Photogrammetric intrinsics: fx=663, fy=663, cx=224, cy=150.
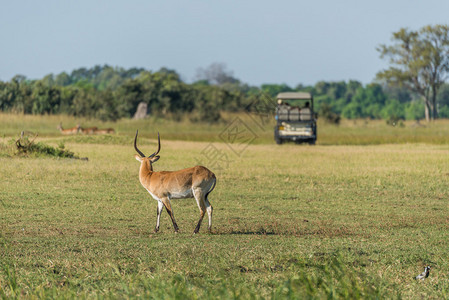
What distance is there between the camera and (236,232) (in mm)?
9625

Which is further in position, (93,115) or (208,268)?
(93,115)

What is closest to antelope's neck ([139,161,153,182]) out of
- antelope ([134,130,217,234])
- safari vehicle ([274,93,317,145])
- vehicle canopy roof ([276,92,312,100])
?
antelope ([134,130,217,234])

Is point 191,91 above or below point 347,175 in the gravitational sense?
above

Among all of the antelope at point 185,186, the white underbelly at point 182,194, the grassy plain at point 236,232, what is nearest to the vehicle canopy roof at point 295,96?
the grassy plain at point 236,232

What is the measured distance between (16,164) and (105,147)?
336 inches

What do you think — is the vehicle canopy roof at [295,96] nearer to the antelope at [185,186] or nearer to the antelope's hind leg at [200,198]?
the antelope at [185,186]

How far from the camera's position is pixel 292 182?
16438 millimetres

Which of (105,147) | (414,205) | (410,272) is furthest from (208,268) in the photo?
(105,147)

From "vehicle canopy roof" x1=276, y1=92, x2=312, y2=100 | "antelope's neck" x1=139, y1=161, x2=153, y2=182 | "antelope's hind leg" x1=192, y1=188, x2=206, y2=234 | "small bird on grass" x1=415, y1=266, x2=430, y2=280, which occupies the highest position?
"vehicle canopy roof" x1=276, y1=92, x2=312, y2=100

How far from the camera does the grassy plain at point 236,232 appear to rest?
626 centimetres

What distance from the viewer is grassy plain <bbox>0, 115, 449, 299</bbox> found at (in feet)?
20.5

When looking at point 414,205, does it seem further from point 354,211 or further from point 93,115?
point 93,115

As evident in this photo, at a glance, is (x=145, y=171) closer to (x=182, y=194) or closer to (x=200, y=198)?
(x=182, y=194)

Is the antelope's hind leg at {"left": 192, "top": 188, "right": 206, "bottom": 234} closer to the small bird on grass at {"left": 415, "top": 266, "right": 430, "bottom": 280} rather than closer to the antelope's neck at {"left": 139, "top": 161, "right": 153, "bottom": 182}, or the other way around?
the antelope's neck at {"left": 139, "top": 161, "right": 153, "bottom": 182}
